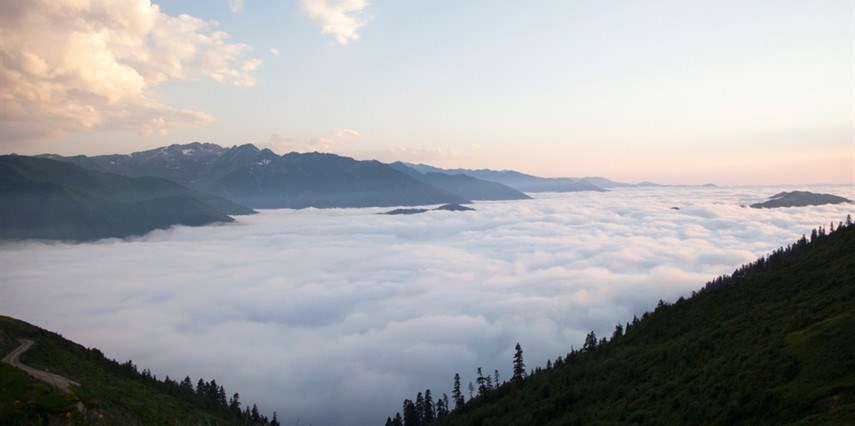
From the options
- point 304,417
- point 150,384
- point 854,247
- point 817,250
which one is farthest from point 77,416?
point 304,417

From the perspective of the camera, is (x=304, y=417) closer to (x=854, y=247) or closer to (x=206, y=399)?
(x=206, y=399)

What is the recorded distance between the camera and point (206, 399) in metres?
101

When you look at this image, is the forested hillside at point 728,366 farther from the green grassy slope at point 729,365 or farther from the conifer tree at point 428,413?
the conifer tree at point 428,413

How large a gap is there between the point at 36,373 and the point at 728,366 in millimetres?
91884

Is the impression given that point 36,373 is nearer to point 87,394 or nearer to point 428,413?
point 87,394

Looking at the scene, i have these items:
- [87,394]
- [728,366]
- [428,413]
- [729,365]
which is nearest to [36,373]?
[87,394]

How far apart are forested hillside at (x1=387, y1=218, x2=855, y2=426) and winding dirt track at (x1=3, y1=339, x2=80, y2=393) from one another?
2452 inches

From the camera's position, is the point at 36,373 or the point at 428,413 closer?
the point at 36,373

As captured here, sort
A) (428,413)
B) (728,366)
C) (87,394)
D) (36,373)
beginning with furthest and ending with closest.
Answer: (428,413) < (36,373) < (87,394) < (728,366)

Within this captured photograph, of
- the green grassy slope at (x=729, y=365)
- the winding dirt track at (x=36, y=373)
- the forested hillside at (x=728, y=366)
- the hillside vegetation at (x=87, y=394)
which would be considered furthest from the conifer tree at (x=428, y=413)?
the winding dirt track at (x=36, y=373)

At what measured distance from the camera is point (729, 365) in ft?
139

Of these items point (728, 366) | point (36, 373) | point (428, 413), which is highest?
point (728, 366)

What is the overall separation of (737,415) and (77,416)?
6223 centimetres

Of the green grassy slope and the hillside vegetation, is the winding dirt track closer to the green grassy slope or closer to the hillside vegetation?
the hillside vegetation
